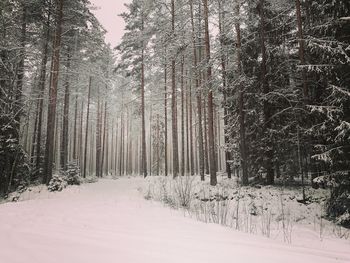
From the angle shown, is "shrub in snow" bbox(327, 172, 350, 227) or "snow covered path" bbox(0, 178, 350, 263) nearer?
"snow covered path" bbox(0, 178, 350, 263)

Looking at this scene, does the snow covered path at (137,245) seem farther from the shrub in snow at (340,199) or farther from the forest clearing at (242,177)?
the shrub in snow at (340,199)

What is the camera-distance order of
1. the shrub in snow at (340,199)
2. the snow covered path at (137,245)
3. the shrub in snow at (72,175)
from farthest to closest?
the shrub in snow at (72,175)
the shrub in snow at (340,199)
the snow covered path at (137,245)

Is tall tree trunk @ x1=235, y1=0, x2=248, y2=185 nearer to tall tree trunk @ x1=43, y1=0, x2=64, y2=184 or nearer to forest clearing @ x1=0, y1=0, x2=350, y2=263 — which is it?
forest clearing @ x1=0, y1=0, x2=350, y2=263

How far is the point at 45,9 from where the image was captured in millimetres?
16062

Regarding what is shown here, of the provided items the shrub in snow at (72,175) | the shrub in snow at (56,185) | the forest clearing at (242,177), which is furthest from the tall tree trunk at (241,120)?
the shrub in snow at (72,175)

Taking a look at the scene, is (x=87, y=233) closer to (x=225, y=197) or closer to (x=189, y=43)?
(x=225, y=197)

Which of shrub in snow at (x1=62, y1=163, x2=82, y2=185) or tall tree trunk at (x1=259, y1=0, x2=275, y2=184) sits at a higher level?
tall tree trunk at (x1=259, y1=0, x2=275, y2=184)

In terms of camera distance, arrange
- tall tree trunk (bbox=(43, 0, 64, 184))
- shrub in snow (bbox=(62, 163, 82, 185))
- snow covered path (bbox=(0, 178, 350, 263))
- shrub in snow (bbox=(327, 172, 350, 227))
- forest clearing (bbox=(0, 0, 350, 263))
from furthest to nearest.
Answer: shrub in snow (bbox=(62, 163, 82, 185))
tall tree trunk (bbox=(43, 0, 64, 184))
shrub in snow (bbox=(327, 172, 350, 227))
forest clearing (bbox=(0, 0, 350, 263))
snow covered path (bbox=(0, 178, 350, 263))

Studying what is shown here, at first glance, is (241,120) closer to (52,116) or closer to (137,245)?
(52,116)

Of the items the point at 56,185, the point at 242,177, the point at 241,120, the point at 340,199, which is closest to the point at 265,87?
the point at 241,120

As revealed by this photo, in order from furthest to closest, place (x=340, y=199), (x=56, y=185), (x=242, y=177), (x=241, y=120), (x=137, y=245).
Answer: (x=242, y=177), (x=241, y=120), (x=56, y=185), (x=340, y=199), (x=137, y=245)

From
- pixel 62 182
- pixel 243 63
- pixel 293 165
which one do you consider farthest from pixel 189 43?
pixel 62 182

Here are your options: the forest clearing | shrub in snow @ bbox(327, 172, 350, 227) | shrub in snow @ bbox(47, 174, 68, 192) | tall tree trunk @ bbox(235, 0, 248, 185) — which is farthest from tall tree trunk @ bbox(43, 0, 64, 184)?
shrub in snow @ bbox(327, 172, 350, 227)

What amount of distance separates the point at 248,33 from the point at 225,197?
9.45m
